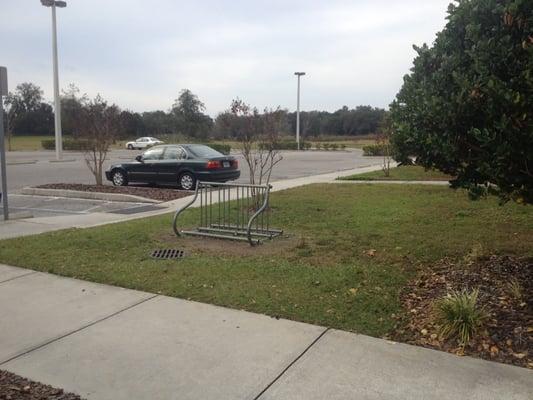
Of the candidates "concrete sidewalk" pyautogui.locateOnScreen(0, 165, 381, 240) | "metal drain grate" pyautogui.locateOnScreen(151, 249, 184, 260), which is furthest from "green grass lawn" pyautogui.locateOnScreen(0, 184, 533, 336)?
"concrete sidewalk" pyautogui.locateOnScreen(0, 165, 381, 240)

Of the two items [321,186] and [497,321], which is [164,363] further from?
[321,186]

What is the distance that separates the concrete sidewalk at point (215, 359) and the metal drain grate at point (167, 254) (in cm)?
163

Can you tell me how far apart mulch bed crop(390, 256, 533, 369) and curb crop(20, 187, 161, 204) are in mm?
8354

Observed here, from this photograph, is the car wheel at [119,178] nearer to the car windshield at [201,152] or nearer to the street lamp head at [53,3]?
the car windshield at [201,152]

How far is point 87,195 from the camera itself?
13250 millimetres

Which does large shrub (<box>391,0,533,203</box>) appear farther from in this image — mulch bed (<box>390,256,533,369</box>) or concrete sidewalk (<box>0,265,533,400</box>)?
concrete sidewalk (<box>0,265,533,400</box>)

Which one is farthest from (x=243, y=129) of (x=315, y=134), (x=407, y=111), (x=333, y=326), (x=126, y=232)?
(x=315, y=134)

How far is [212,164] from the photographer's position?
1470 cm

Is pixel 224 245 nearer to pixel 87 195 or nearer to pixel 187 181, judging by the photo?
pixel 87 195

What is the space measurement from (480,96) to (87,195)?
11331 mm

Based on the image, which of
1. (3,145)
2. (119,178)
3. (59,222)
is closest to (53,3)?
(119,178)

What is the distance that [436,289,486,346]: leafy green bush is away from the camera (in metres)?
3.83

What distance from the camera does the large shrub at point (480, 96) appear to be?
359 cm

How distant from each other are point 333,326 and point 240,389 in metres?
1.16
